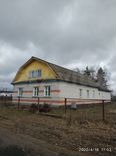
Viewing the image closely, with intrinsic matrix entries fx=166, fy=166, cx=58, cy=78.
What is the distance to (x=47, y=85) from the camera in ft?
70.0

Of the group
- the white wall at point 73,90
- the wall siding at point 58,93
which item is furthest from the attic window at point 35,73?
the white wall at point 73,90

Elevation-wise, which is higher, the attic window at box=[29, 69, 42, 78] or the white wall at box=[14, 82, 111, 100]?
the attic window at box=[29, 69, 42, 78]

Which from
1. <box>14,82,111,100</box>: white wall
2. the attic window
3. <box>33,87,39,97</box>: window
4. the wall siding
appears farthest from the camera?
the attic window

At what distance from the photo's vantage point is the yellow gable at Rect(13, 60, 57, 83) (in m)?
21.3

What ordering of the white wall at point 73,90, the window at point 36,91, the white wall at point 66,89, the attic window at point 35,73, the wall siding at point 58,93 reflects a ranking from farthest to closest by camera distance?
the attic window at point 35,73 → the window at point 36,91 → the white wall at point 73,90 → the white wall at point 66,89 → the wall siding at point 58,93

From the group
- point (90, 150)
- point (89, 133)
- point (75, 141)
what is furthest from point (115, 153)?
point (89, 133)

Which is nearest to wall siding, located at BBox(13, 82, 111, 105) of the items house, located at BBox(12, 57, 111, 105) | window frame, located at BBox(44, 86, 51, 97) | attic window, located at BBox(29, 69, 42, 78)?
house, located at BBox(12, 57, 111, 105)

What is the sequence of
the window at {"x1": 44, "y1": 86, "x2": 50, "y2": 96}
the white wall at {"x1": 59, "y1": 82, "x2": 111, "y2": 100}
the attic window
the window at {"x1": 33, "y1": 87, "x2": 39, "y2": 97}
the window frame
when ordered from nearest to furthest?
the white wall at {"x1": 59, "y1": 82, "x2": 111, "y2": 100}
the window frame
the window at {"x1": 44, "y1": 86, "x2": 50, "y2": 96}
the window at {"x1": 33, "y1": 87, "x2": 39, "y2": 97}
the attic window

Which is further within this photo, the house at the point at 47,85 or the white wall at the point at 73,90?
the white wall at the point at 73,90

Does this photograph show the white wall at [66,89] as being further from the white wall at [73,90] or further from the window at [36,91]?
the window at [36,91]

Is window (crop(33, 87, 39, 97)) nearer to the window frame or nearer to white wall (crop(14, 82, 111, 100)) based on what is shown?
white wall (crop(14, 82, 111, 100))

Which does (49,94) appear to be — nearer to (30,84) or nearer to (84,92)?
(30,84)

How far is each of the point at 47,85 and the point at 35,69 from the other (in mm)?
3444

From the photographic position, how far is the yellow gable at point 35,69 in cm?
2131
